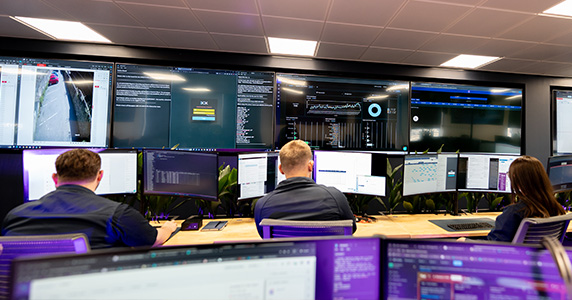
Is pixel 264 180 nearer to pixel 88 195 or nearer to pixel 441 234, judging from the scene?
pixel 88 195

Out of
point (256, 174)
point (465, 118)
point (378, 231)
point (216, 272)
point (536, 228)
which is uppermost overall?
point (465, 118)

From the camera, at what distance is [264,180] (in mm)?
2004

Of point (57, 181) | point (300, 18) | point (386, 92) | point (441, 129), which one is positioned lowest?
point (57, 181)

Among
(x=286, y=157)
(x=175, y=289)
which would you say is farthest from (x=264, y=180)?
(x=175, y=289)

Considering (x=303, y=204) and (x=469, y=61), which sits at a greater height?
(x=469, y=61)

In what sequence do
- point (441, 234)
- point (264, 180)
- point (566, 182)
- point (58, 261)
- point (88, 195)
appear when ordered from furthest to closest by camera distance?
point (566, 182), point (264, 180), point (441, 234), point (88, 195), point (58, 261)

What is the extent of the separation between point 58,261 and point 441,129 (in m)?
4.28

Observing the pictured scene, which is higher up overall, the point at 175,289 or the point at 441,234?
the point at 175,289

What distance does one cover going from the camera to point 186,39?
2.83 metres

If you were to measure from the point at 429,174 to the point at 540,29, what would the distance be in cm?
194

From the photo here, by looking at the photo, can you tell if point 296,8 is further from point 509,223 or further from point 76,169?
point 509,223

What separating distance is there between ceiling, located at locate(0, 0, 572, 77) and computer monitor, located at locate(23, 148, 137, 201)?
140 centimetres

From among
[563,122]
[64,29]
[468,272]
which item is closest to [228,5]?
[64,29]

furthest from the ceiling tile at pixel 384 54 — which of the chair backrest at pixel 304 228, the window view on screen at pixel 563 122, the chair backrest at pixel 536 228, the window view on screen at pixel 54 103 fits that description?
the window view on screen at pixel 54 103
